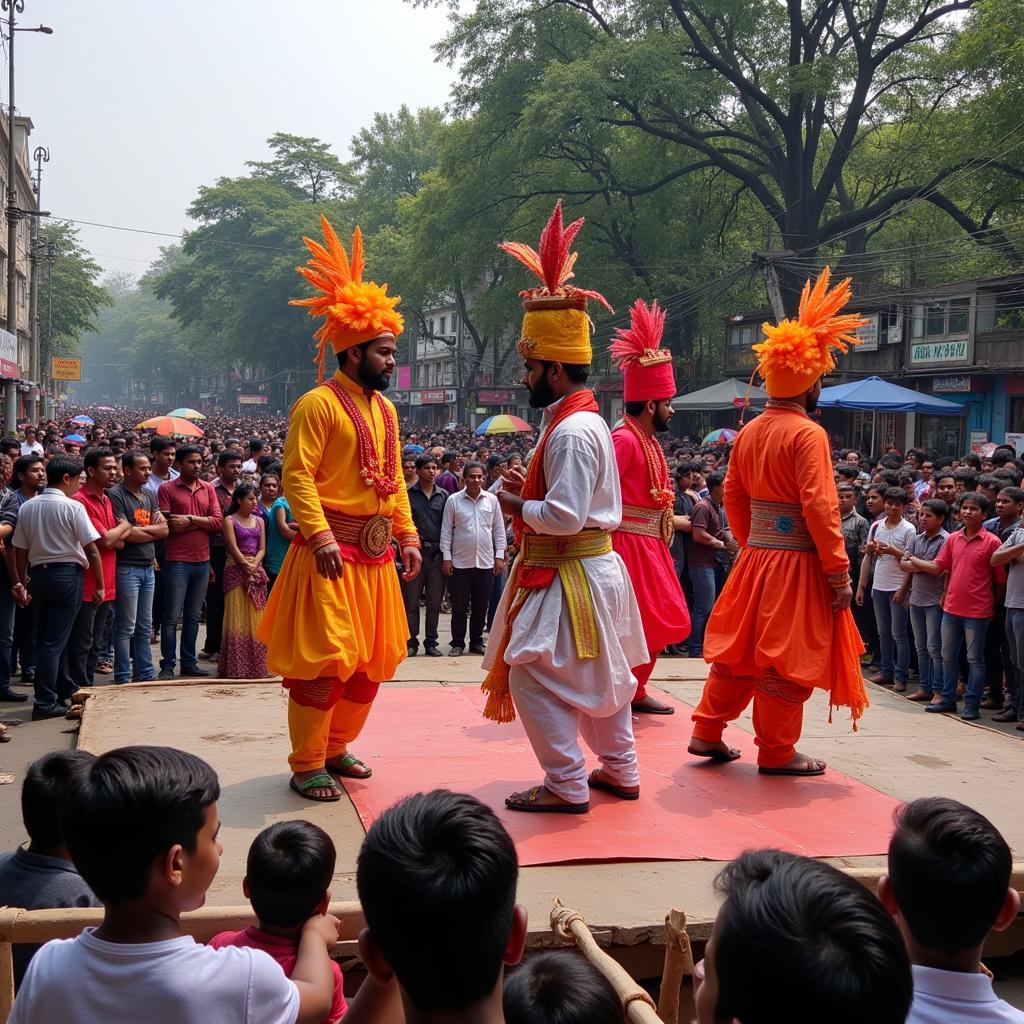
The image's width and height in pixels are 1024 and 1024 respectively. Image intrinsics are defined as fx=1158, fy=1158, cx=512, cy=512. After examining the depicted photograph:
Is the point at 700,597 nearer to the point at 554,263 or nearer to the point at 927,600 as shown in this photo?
the point at 927,600

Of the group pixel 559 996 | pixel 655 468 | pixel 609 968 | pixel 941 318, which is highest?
pixel 941 318

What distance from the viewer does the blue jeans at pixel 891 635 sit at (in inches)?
375

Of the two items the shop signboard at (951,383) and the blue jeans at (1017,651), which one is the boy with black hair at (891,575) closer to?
the blue jeans at (1017,651)

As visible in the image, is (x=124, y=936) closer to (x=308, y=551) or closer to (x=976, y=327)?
(x=308, y=551)

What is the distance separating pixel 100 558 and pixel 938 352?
22448 mm

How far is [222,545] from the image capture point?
982 centimetres

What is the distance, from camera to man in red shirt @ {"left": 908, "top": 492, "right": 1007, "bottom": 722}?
8.51m

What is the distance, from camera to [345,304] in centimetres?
521

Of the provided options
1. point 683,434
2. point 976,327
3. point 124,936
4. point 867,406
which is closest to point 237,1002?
point 124,936

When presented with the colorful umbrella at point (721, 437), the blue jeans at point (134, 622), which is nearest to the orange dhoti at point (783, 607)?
the blue jeans at point (134, 622)

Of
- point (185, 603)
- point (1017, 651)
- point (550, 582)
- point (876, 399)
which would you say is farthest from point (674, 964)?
point (876, 399)

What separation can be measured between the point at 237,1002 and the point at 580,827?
2.63 meters

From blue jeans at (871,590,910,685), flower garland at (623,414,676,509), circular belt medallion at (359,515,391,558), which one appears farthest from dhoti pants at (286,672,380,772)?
blue jeans at (871,590,910,685)

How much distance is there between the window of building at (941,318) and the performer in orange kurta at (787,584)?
2161cm
